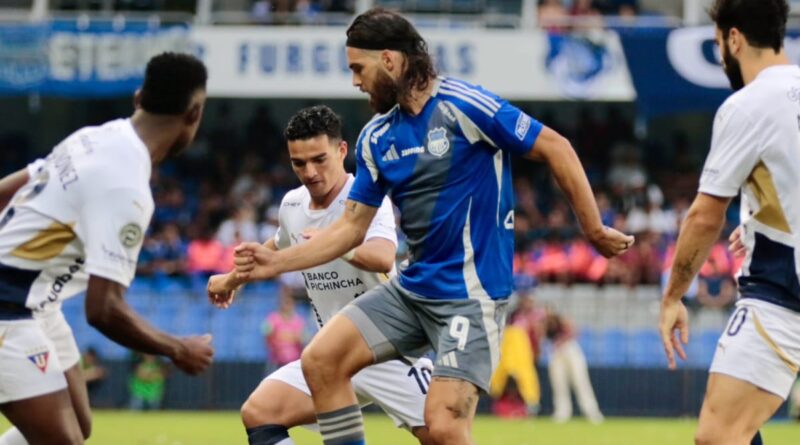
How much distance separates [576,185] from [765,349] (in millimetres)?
1281

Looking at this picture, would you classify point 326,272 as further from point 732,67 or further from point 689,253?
point 732,67

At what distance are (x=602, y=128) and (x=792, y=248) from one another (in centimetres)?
2318

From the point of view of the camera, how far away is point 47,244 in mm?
6617

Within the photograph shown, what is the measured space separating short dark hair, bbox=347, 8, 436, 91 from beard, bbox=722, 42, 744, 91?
153 centimetres

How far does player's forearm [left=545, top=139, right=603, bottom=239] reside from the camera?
7352mm

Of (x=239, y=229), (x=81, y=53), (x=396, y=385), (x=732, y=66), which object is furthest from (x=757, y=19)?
(x=81, y=53)

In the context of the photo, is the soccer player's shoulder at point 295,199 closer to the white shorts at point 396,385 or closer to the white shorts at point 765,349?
the white shorts at point 396,385

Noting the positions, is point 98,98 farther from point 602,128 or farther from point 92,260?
point 92,260

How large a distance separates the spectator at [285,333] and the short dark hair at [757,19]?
17.0 meters

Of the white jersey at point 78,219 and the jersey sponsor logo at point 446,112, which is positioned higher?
the jersey sponsor logo at point 446,112

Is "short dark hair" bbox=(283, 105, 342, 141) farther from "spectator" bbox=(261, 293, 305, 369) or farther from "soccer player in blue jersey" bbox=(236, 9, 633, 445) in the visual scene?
"spectator" bbox=(261, 293, 305, 369)

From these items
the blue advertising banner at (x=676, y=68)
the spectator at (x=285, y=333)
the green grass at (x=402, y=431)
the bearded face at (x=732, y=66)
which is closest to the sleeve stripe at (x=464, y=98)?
the bearded face at (x=732, y=66)

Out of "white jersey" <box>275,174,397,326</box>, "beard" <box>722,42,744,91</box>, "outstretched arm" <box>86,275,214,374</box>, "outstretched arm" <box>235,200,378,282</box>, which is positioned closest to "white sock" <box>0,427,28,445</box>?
"outstretched arm" <box>86,275,214,374</box>

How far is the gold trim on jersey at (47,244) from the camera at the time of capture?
21.6 ft
